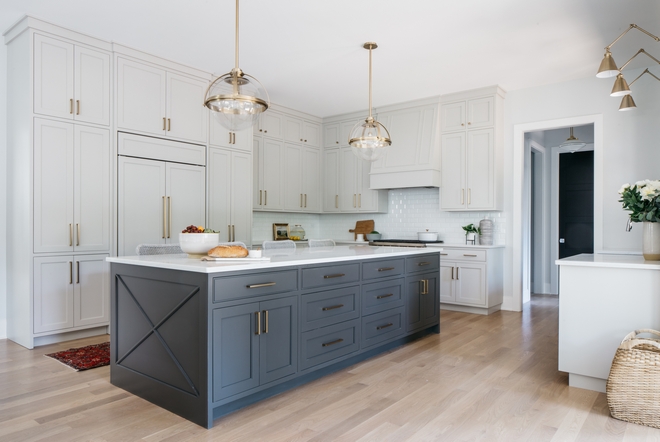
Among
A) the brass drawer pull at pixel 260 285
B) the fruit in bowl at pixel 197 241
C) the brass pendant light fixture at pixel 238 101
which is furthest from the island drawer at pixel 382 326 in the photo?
the brass pendant light fixture at pixel 238 101

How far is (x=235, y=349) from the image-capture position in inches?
96.7

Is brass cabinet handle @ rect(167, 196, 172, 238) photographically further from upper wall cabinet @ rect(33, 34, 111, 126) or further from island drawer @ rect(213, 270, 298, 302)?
island drawer @ rect(213, 270, 298, 302)

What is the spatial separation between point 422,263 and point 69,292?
3286 millimetres

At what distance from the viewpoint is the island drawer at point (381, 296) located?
3458mm

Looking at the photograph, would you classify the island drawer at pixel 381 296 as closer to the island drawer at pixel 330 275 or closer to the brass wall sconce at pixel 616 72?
the island drawer at pixel 330 275

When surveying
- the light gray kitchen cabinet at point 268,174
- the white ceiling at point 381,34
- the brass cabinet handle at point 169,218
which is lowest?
the brass cabinet handle at point 169,218

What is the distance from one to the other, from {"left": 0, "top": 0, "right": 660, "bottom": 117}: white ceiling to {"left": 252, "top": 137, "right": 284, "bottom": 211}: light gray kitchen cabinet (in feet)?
3.74

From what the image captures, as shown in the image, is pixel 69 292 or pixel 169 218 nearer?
pixel 69 292

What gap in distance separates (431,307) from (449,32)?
8.43 ft

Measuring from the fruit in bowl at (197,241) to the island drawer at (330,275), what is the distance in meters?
0.64

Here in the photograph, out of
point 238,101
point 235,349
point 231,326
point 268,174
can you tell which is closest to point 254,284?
point 231,326

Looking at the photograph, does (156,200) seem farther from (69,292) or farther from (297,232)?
(297,232)

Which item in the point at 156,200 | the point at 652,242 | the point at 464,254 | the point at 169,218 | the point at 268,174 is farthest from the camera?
the point at 268,174

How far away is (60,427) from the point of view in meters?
2.34
